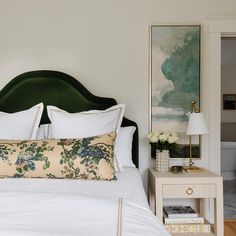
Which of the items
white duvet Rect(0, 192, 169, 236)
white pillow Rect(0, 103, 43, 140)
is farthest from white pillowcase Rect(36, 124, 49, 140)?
white duvet Rect(0, 192, 169, 236)

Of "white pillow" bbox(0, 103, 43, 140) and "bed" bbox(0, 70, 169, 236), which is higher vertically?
"white pillow" bbox(0, 103, 43, 140)

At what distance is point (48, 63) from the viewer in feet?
9.69

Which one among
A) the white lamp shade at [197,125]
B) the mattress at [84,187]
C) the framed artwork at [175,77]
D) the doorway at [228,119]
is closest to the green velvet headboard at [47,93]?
the framed artwork at [175,77]

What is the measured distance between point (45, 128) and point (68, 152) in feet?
2.35

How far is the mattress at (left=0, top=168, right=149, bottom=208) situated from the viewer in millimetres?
1673

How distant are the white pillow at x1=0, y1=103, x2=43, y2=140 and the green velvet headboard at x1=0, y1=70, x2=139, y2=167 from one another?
9.8 inches

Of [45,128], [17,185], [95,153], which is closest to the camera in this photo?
[17,185]

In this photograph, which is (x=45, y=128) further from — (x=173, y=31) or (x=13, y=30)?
(x=173, y=31)

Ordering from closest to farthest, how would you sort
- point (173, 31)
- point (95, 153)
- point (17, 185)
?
1. point (17, 185)
2. point (95, 153)
3. point (173, 31)

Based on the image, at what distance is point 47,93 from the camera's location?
286 centimetres

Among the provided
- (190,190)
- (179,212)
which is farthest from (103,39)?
(179,212)

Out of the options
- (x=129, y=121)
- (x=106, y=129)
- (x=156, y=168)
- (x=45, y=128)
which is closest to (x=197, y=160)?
(x=156, y=168)

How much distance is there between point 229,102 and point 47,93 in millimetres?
5038

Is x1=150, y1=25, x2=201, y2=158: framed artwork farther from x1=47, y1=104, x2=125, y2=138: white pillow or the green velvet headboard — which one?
x1=47, y1=104, x2=125, y2=138: white pillow
